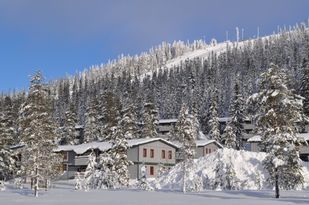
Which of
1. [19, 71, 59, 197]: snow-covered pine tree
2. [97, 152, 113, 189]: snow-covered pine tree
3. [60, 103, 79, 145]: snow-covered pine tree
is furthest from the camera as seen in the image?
[60, 103, 79, 145]: snow-covered pine tree

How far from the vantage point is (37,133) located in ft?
143

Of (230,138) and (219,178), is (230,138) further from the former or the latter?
(219,178)

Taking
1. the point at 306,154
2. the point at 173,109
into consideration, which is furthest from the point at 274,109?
the point at 173,109

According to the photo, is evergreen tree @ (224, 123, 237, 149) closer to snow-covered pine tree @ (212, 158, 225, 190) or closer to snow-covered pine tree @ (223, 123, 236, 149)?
snow-covered pine tree @ (223, 123, 236, 149)

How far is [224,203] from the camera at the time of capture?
30.1 m

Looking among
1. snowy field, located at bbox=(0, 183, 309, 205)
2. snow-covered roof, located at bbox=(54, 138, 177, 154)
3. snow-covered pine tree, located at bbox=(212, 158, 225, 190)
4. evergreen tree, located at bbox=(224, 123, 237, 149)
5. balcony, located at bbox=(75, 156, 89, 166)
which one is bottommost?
snowy field, located at bbox=(0, 183, 309, 205)

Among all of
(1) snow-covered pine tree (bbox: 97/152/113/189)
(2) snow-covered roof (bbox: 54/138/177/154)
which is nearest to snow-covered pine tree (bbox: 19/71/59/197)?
(1) snow-covered pine tree (bbox: 97/152/113/189)

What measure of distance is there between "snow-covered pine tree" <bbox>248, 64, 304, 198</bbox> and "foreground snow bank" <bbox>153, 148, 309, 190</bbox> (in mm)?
11758

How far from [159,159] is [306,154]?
23.5 metres

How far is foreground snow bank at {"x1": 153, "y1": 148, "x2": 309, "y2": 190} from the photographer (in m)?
A: 51.6

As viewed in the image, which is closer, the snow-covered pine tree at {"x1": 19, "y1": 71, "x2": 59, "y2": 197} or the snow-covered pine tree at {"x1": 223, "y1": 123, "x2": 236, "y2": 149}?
the snow-covered pine tree at {"x1": 19, "y1": 71, "x2": 59, "y2": 197}

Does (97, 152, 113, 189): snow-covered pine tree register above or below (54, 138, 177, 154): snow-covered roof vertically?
below

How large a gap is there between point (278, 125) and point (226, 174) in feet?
50.9

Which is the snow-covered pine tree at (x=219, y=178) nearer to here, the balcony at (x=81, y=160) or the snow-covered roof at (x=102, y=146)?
the snow-covered roof at (x=102, y=146)
